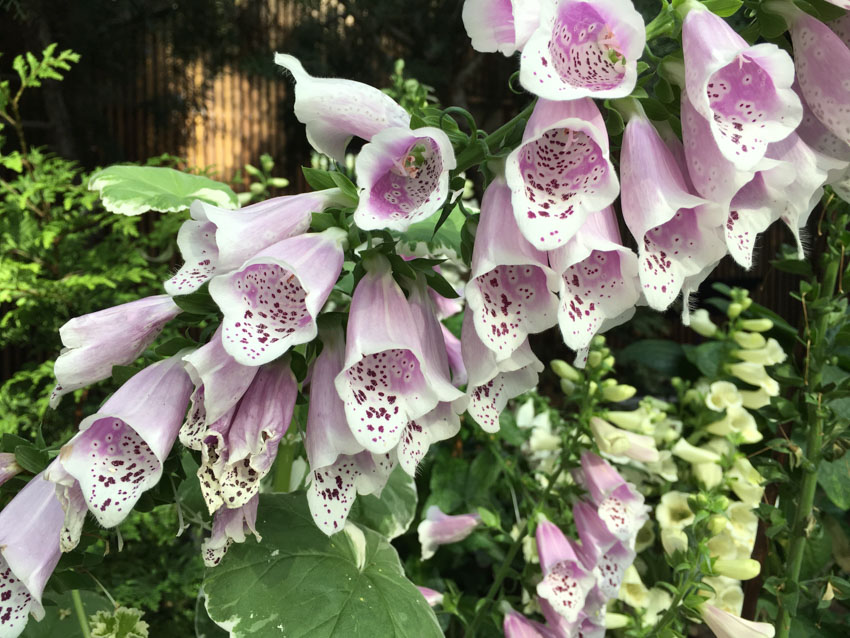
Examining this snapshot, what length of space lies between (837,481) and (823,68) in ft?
1.90

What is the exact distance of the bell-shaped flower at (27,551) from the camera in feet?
1.13

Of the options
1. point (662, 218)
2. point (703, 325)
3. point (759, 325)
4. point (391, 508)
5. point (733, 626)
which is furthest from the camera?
point (703, 325)

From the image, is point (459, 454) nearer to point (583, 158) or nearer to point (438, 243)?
point (438, 243)

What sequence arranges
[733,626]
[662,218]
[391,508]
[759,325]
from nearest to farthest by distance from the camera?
[662,218] → [733,626] → [391,508] → [759,325]

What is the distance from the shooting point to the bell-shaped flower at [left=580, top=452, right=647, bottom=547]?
62cm

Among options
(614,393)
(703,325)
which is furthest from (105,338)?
(703,325)

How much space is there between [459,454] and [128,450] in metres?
0.76

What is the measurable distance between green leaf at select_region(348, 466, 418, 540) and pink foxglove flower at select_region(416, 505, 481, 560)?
0.33ft

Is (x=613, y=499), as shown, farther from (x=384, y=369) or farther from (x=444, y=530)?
(x=384, y=369)

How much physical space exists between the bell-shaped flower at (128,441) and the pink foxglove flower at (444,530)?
470 mm

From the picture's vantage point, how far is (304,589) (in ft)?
1.33

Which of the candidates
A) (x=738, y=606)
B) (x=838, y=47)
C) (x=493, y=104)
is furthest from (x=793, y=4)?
(x=493, y=104)

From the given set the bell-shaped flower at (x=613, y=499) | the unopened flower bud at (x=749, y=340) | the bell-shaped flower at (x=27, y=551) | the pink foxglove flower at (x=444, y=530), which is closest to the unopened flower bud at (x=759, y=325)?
Result: the unopened flower bud at (x=749, y=340)

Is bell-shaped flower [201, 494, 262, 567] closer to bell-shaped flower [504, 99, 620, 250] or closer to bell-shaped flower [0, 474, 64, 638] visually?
bell-shaped flower [0, 474, 64, 638]
